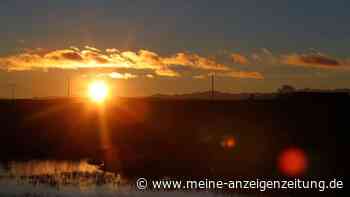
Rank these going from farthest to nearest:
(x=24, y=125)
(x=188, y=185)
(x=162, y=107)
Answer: (x=162, y=107) → (x=24, y=125) → (x=188, y=185)

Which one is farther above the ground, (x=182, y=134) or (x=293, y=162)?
(x=182, y=134)

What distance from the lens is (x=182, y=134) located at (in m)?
56.2

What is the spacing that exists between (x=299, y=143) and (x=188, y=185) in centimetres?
1846

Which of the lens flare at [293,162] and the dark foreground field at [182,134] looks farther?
the dark foreground field at [182,134]

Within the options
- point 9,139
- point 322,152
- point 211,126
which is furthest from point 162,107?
point 322,152

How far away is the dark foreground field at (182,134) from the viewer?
3684 cm

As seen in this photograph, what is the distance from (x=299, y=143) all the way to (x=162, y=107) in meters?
29.5

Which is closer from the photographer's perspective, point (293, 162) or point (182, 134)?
point (293, 162)

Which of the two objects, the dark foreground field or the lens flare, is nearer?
the lens flare

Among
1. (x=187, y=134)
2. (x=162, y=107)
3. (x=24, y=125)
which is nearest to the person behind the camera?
A: (x=187, y=134)

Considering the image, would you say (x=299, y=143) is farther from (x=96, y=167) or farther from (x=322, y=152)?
(x=96, y=167)

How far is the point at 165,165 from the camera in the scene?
121 feet

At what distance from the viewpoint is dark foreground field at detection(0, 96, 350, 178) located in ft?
121

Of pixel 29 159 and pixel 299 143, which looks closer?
pixel 29 159
